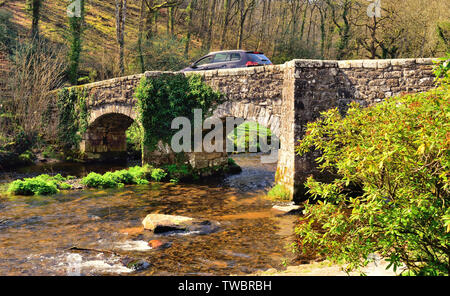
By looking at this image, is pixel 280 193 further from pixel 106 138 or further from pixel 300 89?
pixel 106 138

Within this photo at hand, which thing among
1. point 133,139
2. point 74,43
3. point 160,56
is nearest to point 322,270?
point 133,139

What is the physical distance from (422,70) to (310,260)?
557 cm

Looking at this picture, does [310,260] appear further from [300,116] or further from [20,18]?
[20,18]

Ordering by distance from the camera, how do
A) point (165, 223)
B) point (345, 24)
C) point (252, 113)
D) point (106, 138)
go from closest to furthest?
point (165, 223) → point (252, 113) → point (106, 138) → point (345, 24)

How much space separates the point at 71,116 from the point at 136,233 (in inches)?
479

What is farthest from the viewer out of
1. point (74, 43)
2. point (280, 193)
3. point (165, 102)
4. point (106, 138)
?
point (74, 43)

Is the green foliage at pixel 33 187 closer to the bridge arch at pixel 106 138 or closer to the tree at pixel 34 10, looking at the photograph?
the bridge arch at pixel 106 138

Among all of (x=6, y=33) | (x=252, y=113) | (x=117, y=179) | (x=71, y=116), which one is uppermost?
(x=6, y=33)

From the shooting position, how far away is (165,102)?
43.3 feet

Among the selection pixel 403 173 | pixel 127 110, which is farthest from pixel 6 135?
pixel 403 173

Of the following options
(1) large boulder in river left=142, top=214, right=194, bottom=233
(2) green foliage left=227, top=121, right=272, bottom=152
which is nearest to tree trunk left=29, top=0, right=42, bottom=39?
(2) green foliage left=227, top=121, right=272, bottom=152

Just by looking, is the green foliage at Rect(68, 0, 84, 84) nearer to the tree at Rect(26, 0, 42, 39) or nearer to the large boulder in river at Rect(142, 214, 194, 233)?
the tree at Rect(26, 0, 42, 39)

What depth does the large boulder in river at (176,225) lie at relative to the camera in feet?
26.2

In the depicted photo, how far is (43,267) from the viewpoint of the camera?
612cm
